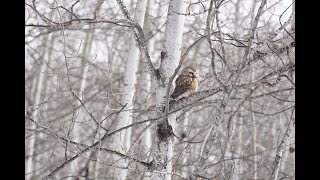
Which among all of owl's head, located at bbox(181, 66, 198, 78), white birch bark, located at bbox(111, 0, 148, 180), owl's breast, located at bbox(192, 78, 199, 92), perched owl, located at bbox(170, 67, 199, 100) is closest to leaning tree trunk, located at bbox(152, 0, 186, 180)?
perched owl, located at bbox(170, 67, 199, 100)

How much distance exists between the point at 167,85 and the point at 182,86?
27.5 inches

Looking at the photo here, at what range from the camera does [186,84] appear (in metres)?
4.25

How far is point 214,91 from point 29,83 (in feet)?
30.3

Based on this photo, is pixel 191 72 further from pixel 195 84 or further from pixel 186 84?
pixel 186 84

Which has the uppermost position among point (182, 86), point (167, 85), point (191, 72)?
point (191, 72)

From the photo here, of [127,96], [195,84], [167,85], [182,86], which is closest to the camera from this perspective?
[167,85]

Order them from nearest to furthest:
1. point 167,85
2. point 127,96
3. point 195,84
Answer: point 167,85, point 195,84, point 127,96

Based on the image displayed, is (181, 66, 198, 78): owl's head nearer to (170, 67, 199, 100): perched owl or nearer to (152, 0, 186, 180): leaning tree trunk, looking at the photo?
(170, 67, 199, 100): perched owl

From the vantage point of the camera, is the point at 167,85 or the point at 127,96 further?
the point at 127,96

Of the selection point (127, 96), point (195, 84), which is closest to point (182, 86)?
point (195, 84)
